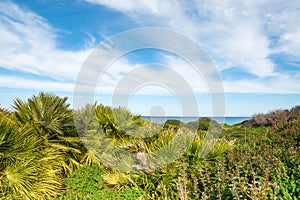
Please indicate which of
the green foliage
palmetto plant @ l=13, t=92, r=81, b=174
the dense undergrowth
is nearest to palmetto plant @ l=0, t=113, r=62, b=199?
the dense undergrowth

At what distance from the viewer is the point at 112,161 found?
5871mm

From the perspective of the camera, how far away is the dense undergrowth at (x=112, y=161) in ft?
14.5

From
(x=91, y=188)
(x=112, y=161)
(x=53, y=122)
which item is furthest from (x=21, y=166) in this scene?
(x=112, y=161)

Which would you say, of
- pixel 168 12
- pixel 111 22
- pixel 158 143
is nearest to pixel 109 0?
pixel 111 22

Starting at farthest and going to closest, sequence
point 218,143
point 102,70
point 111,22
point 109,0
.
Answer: point 111,22
point 109,0
point 102,70
point 218,143

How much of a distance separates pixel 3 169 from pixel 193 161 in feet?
11.5

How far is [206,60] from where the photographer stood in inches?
307

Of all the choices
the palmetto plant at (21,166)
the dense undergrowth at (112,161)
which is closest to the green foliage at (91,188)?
the dense undergrowth at (112,161)

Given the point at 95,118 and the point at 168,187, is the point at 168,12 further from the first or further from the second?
the point at 168,187

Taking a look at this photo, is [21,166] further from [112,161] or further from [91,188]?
[112,161]

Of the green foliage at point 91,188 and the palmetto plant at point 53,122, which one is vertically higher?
the palmetto plant at point 53,122

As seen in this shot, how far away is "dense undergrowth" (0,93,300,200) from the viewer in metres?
4.42

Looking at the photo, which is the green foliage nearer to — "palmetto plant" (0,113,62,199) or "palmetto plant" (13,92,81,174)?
"palmetto plant" (0,113,62,199)

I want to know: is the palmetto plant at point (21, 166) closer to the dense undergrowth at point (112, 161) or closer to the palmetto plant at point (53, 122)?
the dense undergrowth at point (112, 161)
